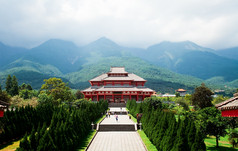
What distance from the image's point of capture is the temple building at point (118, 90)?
52.8 meters

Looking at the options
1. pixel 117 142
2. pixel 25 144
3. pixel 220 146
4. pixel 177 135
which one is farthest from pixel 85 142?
pixel 220 146

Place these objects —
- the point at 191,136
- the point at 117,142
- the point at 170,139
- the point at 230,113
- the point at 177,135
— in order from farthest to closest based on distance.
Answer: the point at 117,142 → the point at 170,139 → the point at 191,136 → the point at 177,135 → the point at 230,113

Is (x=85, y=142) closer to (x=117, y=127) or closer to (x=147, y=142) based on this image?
(x=147, y=142)

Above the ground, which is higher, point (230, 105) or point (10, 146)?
point (230, 105)

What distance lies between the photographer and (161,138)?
16.3 metres

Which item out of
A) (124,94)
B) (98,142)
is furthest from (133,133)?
(124,94)

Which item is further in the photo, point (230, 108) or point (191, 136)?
point (191, 136)

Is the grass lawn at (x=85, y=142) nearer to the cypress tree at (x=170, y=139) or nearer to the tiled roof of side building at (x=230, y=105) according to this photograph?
the cypress tree at (x=170, y=139)

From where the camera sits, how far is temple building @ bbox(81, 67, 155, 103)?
52781mm

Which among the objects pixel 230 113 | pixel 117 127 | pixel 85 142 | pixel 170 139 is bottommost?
pixel 85 142

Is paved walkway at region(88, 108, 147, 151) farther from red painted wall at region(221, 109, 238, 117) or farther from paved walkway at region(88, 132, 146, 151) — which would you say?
red painted wall at region(221, 109, 238, 117)

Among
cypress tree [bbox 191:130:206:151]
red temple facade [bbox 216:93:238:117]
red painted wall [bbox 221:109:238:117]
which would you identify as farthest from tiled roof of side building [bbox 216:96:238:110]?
cypress tree [bbox 191:130:206:151]

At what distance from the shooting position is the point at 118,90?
2074 inches

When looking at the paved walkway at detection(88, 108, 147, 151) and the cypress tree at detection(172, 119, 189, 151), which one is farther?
the paved walkway at detection(88, 108, 147, 151)
